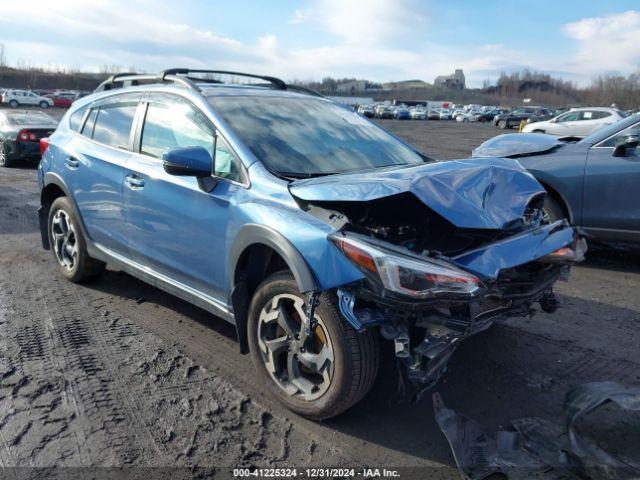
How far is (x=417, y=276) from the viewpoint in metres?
2.60

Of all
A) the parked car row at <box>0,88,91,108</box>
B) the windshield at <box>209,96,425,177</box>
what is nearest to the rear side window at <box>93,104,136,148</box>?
the windshield at <box>209,96,425,177</box>

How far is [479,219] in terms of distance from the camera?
2.96 meters

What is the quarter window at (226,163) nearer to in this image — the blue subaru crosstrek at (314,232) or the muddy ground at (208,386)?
the blue subaru crosstrek at (314,232)

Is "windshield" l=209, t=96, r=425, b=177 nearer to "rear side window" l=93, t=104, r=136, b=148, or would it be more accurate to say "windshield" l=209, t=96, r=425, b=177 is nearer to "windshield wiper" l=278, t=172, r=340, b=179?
"windshield wiper" l=278, t=172, r=340, b=179

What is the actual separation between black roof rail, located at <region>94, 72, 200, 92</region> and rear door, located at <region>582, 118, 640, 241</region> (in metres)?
4.16

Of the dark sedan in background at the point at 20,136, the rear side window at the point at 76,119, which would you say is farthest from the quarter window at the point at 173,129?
the dark sedan in background at the point at 20,136

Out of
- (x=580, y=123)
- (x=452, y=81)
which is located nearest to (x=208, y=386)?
(x=580, y=123)

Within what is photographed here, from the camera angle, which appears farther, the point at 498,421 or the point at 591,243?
the point at 591,243

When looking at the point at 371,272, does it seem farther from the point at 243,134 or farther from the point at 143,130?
the point at 143,130

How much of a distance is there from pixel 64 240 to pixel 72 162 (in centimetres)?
79

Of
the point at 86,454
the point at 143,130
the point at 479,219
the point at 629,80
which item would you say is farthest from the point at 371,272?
the point at 629,80

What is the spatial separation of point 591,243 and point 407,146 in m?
3.50

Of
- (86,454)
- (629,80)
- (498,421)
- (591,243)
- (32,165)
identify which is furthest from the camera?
(629,80)

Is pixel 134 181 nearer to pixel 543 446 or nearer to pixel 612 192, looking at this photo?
pixel 543 446
